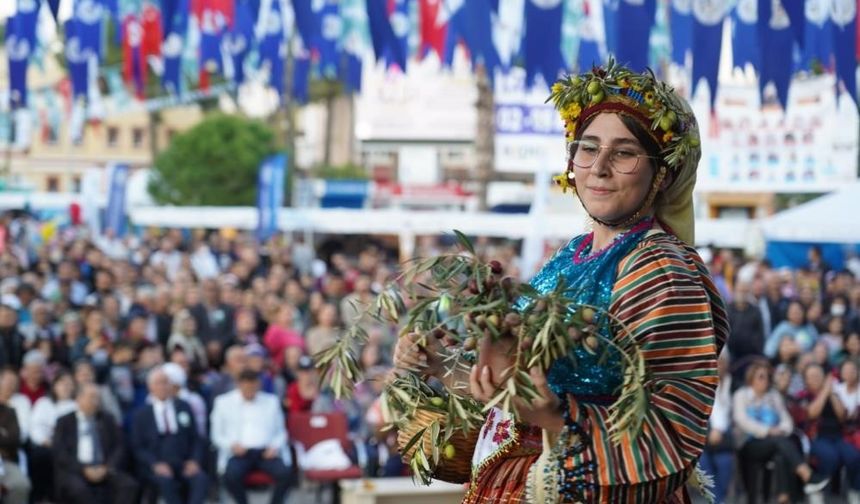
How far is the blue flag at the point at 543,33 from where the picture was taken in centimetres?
1052

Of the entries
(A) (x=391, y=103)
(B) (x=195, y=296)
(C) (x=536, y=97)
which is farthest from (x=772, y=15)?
(A) (x=391, y=103)

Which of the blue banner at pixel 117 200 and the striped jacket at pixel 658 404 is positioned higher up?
the blue banner at pixel 117 200

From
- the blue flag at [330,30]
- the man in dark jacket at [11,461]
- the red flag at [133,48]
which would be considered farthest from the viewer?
the red flag at [133,48]

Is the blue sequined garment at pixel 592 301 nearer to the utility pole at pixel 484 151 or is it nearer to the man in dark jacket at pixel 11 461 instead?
the man in dark jacket at pixel 11 461

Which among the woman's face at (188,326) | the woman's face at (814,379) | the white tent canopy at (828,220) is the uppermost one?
the white tent canopy at (828,220)

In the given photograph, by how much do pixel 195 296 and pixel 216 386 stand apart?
8.98ft

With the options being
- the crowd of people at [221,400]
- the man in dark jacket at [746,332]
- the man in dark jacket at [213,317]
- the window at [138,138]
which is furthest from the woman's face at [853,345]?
the window at [138,138]

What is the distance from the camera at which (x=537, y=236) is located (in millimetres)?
18359

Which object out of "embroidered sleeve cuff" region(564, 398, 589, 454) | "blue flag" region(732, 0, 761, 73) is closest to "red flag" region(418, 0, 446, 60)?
"blue flag" region(732, 0, 761, 73)

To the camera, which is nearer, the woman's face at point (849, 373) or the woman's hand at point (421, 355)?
the woman's hand at point (421, 355)

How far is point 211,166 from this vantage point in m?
46.9

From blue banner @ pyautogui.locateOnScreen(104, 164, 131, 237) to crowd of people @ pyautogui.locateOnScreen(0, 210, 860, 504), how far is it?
43.0 ft

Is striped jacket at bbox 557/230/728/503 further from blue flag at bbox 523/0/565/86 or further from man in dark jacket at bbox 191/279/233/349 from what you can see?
man in dark jacket at bbox 191/279/233/349

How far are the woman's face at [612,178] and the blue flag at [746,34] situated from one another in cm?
761
